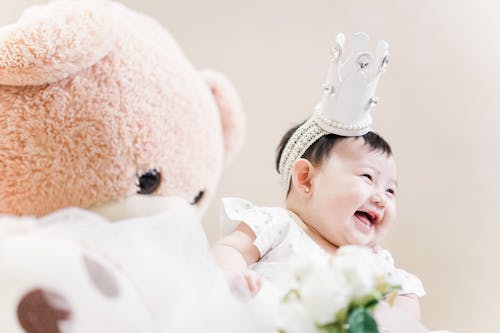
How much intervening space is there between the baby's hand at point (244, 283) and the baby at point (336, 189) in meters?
0.21

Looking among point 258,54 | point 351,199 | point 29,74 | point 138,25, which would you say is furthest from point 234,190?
point 29,74

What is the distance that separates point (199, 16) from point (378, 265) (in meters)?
1.03

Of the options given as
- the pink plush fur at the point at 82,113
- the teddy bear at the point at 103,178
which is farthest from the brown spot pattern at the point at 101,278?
the pink plush fur at the point at 82,113

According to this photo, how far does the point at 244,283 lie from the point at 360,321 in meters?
0.27

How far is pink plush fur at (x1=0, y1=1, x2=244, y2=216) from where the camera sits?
725 millimetres

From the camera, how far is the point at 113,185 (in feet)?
2.49

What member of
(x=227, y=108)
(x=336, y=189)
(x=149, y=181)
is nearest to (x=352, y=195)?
(x=336, y=189)

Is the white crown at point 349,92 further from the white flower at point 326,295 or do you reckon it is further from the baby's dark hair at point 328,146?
the white flower at point 326,295

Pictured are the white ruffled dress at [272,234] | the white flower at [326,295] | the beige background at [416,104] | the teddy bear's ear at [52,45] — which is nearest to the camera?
the white flower at [326,295]

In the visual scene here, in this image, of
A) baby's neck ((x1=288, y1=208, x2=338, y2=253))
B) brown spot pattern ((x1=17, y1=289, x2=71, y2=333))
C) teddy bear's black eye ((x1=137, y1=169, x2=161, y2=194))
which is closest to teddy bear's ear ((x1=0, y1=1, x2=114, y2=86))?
teddy bear's black eye ((x1=137, y1=169, x2=161, y2=194))

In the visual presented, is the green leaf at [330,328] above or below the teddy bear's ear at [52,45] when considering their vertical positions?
below

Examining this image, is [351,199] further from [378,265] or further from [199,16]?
[199,16]

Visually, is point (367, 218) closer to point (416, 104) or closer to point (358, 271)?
point (416, 104)

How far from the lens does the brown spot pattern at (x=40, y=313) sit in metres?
0.66
